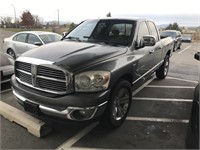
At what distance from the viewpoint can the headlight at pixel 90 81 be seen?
313cm

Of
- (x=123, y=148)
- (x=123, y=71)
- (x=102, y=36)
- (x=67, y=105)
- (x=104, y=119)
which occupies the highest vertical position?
(x=102, y=36)

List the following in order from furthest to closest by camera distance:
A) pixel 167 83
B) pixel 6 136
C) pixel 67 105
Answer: pixel 167 83
pixel 6 136
pixel 67 105

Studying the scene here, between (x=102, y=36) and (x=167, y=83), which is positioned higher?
(x=102, y=36)

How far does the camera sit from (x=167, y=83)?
22.4ft

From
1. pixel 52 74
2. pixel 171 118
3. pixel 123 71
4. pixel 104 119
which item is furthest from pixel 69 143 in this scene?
pixel 171 118

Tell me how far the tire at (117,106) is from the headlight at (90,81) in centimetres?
37

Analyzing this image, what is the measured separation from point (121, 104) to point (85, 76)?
1.08m

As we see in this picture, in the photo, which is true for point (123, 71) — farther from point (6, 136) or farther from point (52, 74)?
point (6, 136)

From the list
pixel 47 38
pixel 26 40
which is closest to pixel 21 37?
pixel 26 40

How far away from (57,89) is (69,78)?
275 mm

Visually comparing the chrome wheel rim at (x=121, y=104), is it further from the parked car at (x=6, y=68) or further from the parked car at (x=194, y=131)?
the parked car at (x=6, y=68)

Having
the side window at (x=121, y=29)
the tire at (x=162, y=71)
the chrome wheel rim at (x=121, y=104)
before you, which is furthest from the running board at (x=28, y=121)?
the tire at (x=162, y=71)

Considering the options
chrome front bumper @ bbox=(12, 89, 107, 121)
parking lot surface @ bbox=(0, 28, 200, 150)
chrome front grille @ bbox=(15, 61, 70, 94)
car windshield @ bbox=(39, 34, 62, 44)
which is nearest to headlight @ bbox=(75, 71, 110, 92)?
chrome front grille @ bbox=(15, 61, 70, 94)

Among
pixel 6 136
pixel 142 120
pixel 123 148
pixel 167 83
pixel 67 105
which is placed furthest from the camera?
pixel 167 83
